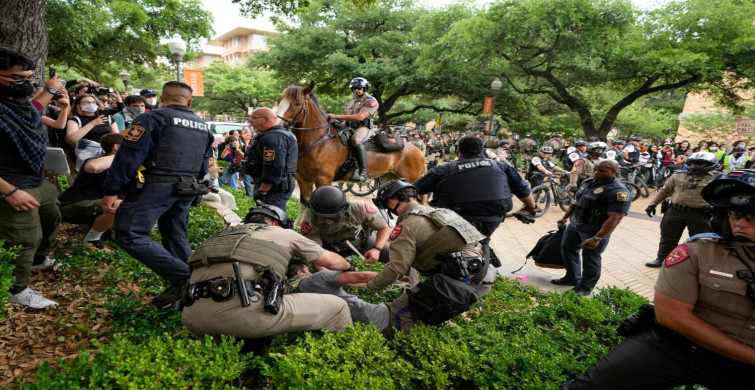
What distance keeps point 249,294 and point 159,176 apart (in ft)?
5.12

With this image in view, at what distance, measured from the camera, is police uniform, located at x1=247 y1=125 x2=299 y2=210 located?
14.8 feet

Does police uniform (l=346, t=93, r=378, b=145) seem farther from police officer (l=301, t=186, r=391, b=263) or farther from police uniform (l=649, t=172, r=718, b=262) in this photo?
police uniform (l=649, t=172, r=718, b=262)

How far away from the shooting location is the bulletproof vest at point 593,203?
4.41 metres

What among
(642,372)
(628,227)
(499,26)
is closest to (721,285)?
(642,372)

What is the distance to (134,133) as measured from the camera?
118 inches

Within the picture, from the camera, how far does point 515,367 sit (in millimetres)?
2643

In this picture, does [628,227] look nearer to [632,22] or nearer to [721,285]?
[721,285]

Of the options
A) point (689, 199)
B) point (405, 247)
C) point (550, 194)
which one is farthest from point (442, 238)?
point (550, 194)

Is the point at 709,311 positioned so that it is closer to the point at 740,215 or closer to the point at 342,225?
the point at 740,215

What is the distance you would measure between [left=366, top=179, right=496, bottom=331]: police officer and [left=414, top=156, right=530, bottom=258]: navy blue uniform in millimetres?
1055

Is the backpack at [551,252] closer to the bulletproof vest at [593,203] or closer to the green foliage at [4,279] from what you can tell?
the bulletproof vest at [593,203]

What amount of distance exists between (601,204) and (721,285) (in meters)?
2.77

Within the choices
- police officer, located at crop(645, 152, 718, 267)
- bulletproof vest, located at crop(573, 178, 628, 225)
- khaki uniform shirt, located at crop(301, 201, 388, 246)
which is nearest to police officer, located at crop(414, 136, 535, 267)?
khaki uniform shirt, located at crop(301, 201, 388, 246)

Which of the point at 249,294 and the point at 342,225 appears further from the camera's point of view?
the point at 342,225
